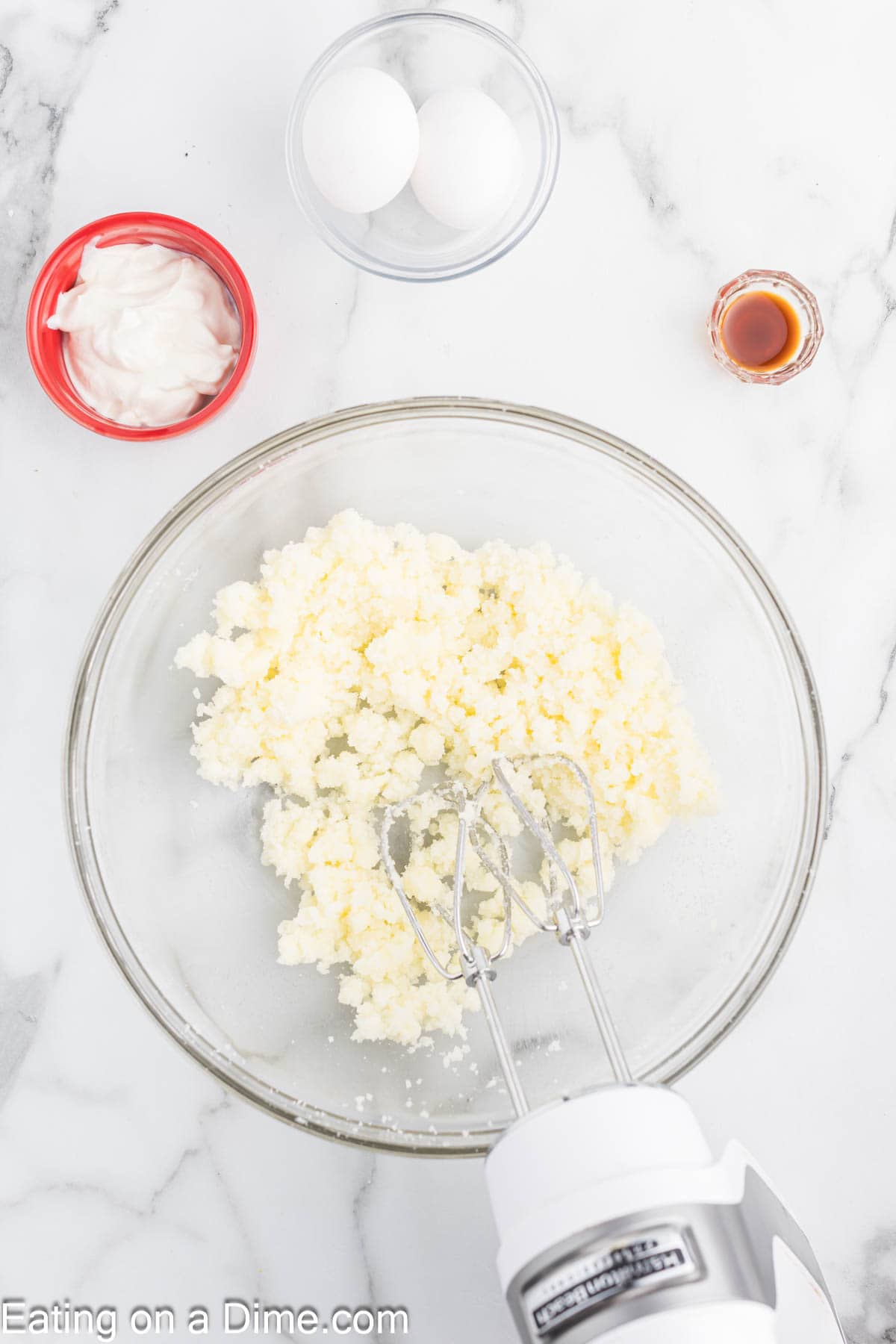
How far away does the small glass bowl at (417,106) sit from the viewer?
1248 millimetres

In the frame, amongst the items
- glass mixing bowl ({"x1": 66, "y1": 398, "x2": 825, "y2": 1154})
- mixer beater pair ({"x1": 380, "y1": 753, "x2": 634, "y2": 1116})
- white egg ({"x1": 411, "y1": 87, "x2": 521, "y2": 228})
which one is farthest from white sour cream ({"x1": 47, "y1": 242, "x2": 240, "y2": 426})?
mixer beater pair ({"x1": 380, "y1": 753, "x2": 634, "y2": 1116})

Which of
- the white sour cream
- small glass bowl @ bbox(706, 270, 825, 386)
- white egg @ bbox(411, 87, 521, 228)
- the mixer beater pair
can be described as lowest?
the mixer beater pair

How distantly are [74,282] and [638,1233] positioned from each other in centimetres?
117

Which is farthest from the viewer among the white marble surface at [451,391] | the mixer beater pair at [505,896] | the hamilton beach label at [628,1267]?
the white marble surface at [451,391]

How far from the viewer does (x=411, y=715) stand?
1170 mm

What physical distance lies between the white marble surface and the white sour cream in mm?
67

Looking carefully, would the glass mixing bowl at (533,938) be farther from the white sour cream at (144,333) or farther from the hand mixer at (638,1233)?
the hand mixer at (638,1233)

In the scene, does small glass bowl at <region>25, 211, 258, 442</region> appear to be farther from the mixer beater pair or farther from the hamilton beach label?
the hamilton beach label

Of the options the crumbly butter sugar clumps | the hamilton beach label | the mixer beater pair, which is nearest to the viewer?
the hamilton beach label

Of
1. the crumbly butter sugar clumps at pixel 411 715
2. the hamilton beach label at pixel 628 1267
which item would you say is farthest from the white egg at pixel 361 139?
the hamilton beach label at pixel 628 1267

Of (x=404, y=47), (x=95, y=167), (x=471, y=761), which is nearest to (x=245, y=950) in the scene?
(x=471, y=761)

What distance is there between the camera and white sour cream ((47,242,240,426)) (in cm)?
117

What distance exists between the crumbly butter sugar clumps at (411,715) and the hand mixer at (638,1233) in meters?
0.26

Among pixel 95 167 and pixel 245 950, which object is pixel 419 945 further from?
pixel 95 167
